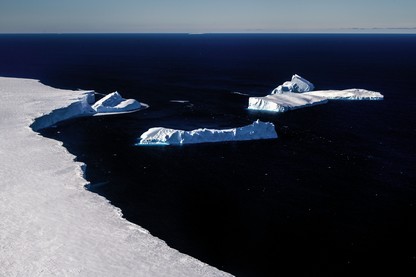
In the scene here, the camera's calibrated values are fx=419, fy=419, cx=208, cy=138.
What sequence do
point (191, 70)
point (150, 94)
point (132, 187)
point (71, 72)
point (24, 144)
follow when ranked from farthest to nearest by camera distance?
point (191, 70) < point (71, 72) < point (150, 94) < point (24, 144) < point (132, 187)

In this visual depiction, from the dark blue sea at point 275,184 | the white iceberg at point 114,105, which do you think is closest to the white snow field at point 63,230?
the dark blue sea at point 275,184

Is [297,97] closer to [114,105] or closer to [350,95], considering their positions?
[350,95]

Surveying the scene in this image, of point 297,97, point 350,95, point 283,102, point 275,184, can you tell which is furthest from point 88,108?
point 350,95

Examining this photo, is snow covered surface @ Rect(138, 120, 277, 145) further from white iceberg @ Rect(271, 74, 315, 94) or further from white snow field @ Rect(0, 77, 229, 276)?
white iceberg @ Rect(271, 74, 315, 94)

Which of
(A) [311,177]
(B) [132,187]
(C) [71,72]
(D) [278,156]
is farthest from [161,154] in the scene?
(C) [71,72]

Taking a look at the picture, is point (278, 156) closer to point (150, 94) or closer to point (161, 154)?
point (161, 154)

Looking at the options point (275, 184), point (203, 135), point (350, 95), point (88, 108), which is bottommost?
point (350, 95)
